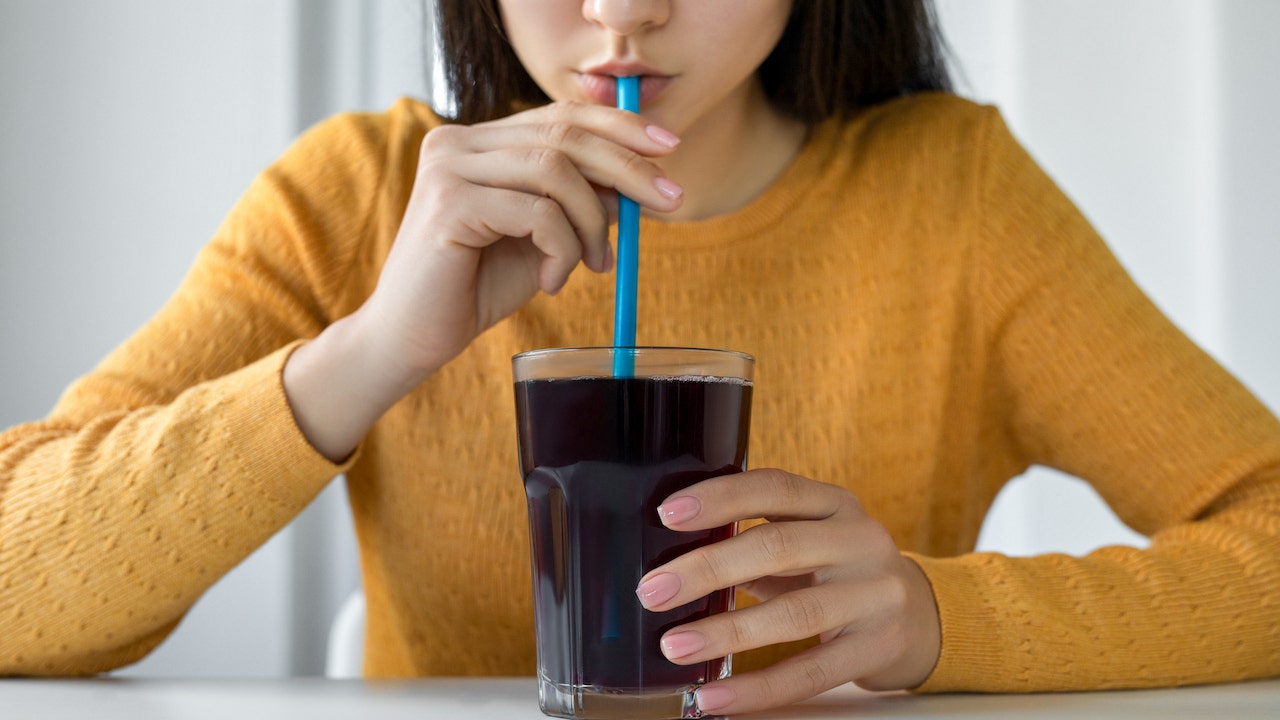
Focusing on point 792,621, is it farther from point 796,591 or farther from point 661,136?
point 661,136

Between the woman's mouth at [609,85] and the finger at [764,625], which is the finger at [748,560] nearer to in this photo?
the finger at [764,625]

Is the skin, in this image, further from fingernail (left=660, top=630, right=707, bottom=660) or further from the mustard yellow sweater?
the mustard yellow sweater

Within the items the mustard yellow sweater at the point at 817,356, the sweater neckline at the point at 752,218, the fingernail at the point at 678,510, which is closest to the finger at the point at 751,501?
the fingernail at the point at 678,510

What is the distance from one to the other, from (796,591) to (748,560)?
0.20 feet

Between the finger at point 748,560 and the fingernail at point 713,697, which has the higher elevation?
the finger at point 748,560

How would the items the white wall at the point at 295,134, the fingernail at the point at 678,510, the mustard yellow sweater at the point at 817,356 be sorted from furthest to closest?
the white wall at the point at 295,134 → the mustard yellow sweater at the point at 817,356 → the fingernail at the point at 678,510

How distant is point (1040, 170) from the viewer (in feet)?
3.84

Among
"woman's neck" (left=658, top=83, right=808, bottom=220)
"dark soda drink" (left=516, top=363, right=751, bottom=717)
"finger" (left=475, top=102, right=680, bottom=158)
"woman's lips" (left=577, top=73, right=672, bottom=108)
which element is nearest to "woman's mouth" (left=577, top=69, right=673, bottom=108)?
"woman's lips" (left=577, top=73, right=672, bottom=108)

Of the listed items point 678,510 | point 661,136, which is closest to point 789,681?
point 678,510

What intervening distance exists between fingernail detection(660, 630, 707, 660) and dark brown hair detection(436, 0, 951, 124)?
0.69 m

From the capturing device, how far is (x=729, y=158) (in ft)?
3.76

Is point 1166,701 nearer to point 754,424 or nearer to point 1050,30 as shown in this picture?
point 754,424

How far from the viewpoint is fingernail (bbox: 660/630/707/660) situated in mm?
595

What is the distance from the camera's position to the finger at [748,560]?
60 centimetres
